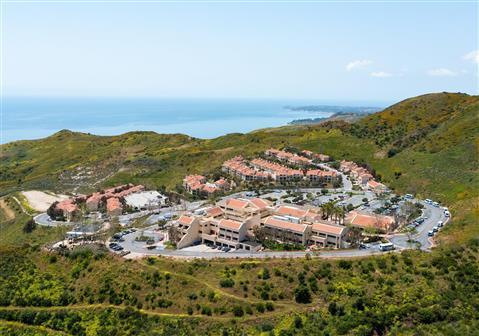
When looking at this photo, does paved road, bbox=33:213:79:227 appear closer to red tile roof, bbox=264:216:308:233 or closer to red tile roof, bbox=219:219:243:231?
red tile roof, bbox=219:219:243:231

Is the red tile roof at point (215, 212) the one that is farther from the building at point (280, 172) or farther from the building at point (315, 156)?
the building at point (315, 156)

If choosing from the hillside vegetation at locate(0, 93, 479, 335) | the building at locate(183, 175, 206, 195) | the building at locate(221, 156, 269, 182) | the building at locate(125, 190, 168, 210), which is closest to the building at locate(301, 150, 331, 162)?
the building at locate(221, 156, 269, 182)

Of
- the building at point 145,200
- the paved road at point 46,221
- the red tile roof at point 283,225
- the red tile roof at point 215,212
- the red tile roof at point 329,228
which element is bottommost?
the paved road at point 46,221

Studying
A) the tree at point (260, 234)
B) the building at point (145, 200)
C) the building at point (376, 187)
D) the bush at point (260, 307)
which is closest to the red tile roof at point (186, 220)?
the tree at point (260, 234)

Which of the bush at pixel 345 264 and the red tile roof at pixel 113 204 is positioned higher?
the bush at pixel 345 264

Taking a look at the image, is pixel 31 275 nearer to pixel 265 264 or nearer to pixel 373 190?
pixel 265 264

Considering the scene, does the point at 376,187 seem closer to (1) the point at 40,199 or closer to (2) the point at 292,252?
(2) the point at 292,252
